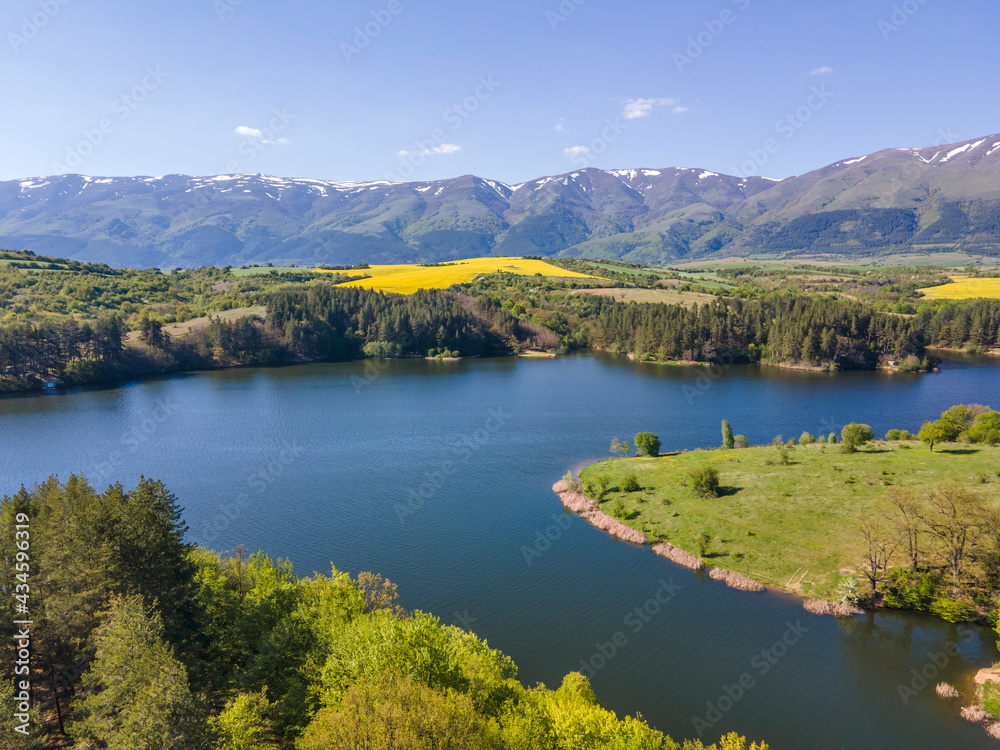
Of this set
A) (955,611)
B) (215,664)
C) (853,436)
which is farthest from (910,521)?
(215,664)

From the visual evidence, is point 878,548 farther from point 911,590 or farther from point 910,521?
point 910,521

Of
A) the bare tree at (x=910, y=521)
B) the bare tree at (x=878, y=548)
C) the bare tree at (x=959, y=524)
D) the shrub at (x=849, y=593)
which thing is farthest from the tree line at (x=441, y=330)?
the shrub at (x=849, y=593)

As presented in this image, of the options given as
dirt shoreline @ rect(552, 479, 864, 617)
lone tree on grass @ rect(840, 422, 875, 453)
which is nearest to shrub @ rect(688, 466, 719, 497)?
dirt shoreline @ rect(552, 479, 864, 617)

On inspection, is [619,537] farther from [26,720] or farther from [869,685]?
[26,720]

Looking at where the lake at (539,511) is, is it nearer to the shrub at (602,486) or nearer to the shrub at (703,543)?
the shrub at (703,543)

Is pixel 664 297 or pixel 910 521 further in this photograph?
pixel 664 297

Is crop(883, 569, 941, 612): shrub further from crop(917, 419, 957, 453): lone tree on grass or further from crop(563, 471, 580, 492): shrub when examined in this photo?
crop(563, 471, 580, 492): shrub

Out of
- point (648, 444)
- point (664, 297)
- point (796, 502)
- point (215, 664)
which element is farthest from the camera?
point (664, 297)
